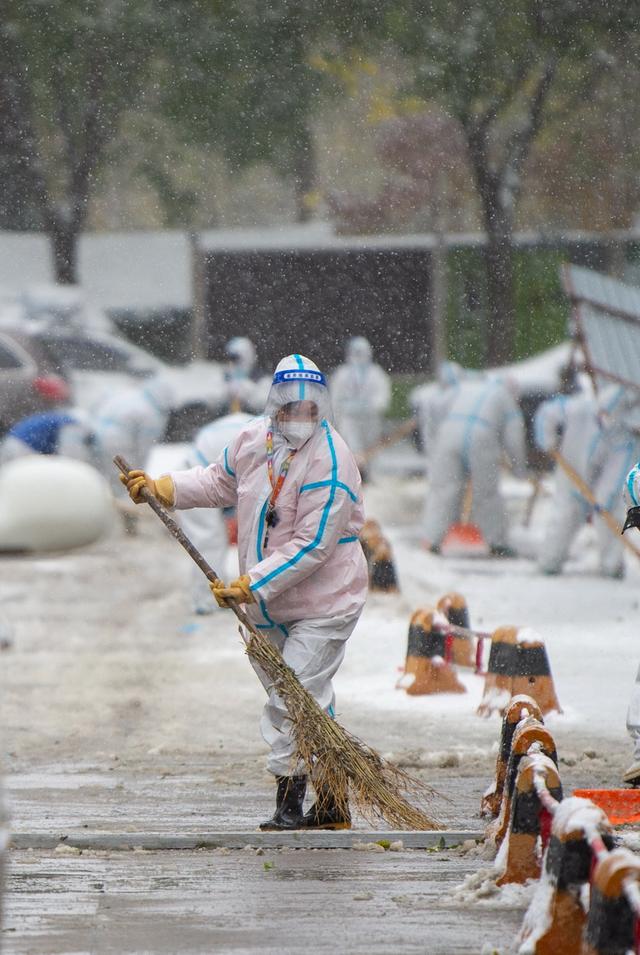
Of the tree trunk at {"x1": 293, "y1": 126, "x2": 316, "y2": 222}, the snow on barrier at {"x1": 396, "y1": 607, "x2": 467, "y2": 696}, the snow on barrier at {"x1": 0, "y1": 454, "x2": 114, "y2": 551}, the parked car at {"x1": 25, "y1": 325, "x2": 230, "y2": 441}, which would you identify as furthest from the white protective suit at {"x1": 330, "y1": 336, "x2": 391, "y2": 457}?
the snow on barrier at {"x1": 0, "y1": 454, "x2": 114, "y2": 551}

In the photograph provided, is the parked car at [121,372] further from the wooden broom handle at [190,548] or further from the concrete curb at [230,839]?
the concrete curb at [230,839]

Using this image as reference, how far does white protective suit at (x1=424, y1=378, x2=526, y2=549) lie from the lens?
15.1 metres

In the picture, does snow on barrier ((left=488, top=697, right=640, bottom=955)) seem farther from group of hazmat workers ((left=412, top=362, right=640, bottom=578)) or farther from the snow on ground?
group of hazmat workers ((left=412, top=362, right=640, bottom=578))

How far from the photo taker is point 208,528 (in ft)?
36.7

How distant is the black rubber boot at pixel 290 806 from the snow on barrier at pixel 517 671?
2223 millimetres

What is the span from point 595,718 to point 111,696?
8.25 ft

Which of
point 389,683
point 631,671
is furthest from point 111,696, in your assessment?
point 631,671

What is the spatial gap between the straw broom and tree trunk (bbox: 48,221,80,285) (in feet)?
33.0

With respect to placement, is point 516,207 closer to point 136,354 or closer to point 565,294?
point 565,294

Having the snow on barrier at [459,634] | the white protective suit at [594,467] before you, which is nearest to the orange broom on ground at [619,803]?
the snow on barrier at [459,634]

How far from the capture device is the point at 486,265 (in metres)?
14.9

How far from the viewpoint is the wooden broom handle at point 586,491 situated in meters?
12.9

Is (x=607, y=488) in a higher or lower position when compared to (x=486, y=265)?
lower

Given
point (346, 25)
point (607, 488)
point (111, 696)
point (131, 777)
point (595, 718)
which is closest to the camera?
point (131, 777)
